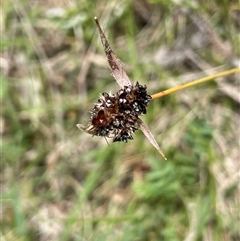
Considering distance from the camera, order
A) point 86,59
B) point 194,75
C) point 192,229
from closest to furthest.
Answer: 1. point 192,229
2. point 194,75
3. point 86,59

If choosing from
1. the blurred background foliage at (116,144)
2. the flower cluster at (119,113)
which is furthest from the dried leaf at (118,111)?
the blurred background foliage at (116,144)

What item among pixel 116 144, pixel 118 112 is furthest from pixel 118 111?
pixel 116 144

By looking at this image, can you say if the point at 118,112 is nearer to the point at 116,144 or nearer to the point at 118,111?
the point at 118,111

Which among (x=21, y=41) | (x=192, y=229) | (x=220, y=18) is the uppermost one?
(x=21, y=41)

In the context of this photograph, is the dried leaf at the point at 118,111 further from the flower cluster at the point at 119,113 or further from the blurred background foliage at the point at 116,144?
the blurred background foliage at the point at 116,144

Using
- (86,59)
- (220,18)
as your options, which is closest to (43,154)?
(86,59)

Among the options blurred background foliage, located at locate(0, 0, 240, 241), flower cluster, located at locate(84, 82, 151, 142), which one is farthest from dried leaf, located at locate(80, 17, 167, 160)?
blurred background foliage, located at locate(0, 0, 240, 241)

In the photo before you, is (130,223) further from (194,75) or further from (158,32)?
(158,32)
